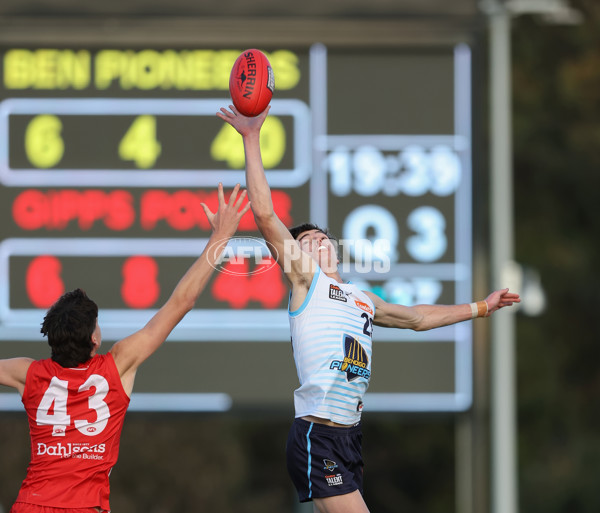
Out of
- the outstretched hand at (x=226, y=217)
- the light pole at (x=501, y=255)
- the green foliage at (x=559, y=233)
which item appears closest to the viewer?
the outstretched hand at (x=226, y=217)

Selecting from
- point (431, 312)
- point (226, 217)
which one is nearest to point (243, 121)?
point (226, 217)

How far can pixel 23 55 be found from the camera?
288 inches

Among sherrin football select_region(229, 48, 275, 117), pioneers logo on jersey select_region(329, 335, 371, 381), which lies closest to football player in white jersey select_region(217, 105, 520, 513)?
pioneers logo on jersey select_region(329, 335, 371, 381)

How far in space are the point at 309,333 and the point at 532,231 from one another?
14.5 m

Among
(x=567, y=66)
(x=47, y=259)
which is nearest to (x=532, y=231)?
(x=567, y=66)

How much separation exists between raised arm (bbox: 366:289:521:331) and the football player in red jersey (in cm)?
118

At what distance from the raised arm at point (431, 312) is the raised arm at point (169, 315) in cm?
93

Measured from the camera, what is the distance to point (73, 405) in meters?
3.76

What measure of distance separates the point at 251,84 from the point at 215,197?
102 inches

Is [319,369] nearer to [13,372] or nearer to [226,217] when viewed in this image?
[226,217]

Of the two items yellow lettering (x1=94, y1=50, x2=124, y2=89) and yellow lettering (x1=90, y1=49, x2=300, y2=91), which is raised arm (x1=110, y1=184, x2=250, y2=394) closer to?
yellow lettering (x1=90, y1=49, x2=300, y2=91)

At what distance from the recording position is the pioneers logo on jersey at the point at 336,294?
4.31 meters

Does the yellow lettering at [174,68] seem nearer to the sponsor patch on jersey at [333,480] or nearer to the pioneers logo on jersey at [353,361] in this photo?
the pioneers logo on jersey at [353,361]

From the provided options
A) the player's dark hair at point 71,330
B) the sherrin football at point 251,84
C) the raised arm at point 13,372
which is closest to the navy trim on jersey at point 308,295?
the sherrin football at point 251,84
